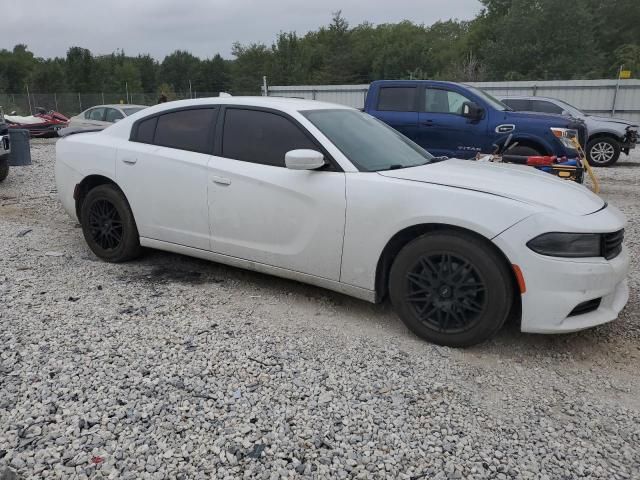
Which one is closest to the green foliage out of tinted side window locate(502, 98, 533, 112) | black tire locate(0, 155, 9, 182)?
tinted side window locate(502, 98, 533, 112)

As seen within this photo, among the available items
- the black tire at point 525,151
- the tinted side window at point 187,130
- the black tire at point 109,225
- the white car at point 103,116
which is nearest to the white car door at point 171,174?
the tinted side window at point 187,130

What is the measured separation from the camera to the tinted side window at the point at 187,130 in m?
4.39

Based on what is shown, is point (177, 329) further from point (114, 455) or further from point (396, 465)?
point (396, 465)

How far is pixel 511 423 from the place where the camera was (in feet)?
8.72

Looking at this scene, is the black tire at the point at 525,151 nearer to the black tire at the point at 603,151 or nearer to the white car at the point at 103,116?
the black tire at the point at 603,151

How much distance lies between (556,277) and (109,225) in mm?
3843

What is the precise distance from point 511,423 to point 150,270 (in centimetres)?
343

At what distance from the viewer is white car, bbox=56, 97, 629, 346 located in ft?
10.3

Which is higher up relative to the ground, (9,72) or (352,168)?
(9,72)

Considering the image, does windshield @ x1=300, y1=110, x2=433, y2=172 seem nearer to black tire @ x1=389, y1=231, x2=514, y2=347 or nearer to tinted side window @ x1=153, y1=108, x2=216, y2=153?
black tire @ x1=389, y1=231, x2=514, y2=347

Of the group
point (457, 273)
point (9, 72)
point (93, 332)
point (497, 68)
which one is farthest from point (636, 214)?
point (9, 72)

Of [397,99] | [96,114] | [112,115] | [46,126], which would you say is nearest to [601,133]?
[397,99]

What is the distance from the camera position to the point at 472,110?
28.6 ft

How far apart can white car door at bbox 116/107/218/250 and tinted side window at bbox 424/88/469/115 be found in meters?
5.56
